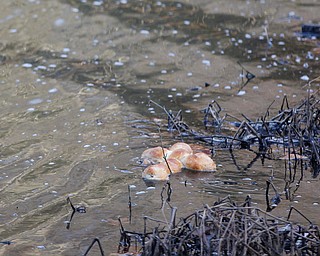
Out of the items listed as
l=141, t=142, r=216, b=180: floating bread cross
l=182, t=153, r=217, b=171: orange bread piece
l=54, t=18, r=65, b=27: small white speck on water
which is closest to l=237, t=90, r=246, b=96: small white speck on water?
l=141, t=142, r=216, b=180: floating bread cross

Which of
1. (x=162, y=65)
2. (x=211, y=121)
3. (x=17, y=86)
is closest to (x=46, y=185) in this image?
(x=211, y=121)

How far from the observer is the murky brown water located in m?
4.68

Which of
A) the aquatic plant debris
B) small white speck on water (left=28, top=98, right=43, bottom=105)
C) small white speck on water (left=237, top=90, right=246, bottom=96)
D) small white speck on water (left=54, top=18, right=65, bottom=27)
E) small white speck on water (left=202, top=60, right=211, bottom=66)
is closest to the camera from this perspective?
the aquatic plant debris

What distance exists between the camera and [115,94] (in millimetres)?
7102

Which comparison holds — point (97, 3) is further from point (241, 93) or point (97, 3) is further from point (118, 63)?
point (241, 93)

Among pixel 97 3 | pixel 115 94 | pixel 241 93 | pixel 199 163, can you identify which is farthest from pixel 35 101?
pixel 97 3

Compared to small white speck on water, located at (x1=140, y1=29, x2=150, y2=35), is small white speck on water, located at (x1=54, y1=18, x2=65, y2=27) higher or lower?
lower

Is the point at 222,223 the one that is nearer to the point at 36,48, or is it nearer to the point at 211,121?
the point at 211,121

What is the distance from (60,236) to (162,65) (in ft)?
13.2

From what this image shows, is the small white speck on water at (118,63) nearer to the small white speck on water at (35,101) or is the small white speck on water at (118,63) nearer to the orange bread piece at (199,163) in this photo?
the small white speck on water at (35,101)

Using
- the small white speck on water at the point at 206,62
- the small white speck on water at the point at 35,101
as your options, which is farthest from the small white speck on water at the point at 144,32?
the small white speck on water at the point at 35,101

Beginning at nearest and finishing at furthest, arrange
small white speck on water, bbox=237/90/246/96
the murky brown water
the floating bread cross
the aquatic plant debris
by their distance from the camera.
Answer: the aquatic plant debris
the murky brown water
the floating bread cross
small white speck on water, bbox=237/90/246/96

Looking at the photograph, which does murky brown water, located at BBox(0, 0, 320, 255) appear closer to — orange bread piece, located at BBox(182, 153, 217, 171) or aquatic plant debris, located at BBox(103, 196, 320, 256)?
orange bread piece, located at BBox(182, 153, 217, 171)

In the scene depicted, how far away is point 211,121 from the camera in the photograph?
624cm
